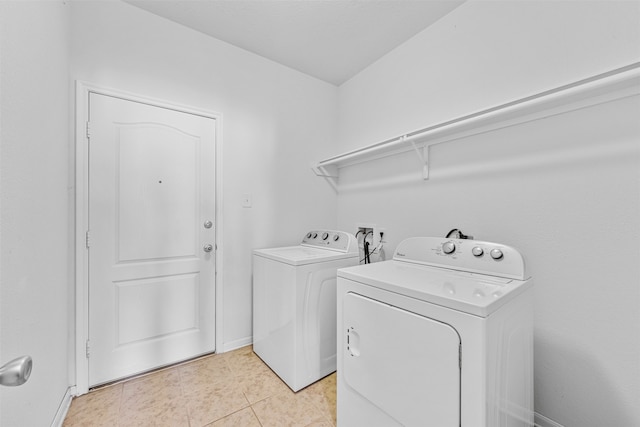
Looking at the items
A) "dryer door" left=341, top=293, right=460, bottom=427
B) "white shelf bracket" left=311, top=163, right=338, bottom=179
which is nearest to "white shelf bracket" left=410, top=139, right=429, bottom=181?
"white shelf bracket" left=311, top=163, right=338, bottom=179

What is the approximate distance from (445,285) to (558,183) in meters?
0.86

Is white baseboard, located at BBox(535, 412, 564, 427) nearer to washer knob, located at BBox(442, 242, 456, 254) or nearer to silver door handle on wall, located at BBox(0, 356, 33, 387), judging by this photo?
washer knob, located at BBox(442, 242, 456, 254)

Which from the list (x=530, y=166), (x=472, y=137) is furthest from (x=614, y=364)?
(x=472, y=137)

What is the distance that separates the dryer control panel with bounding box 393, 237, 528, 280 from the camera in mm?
1149

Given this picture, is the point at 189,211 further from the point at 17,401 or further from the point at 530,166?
the point at 530,166

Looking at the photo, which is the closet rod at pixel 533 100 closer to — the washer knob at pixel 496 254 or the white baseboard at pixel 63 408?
the washer knob at pixel 496 254

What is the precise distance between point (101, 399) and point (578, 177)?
2854 mm

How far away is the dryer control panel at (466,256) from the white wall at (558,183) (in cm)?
36

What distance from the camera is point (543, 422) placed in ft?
4.38

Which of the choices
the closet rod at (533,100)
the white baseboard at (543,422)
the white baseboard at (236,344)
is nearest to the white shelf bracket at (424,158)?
the closet rod at (533,100)

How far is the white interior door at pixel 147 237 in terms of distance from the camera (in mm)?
1632

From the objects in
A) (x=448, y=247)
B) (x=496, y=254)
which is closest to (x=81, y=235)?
(x=448, y=247)

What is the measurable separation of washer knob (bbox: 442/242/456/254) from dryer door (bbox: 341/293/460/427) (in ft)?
1.78

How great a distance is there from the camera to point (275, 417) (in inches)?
55.3
